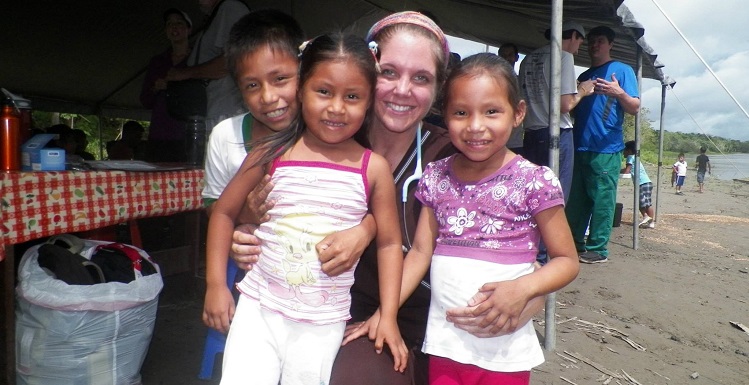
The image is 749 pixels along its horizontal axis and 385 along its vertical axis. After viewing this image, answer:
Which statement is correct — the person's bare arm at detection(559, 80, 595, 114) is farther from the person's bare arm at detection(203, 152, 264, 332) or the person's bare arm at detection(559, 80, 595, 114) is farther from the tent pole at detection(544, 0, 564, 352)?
the person's bare arm at detection(203, 152, 264, 332)

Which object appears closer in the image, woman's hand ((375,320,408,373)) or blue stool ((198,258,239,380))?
woman's hand ((375,320,408,373))

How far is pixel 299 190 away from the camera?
4.53 feet

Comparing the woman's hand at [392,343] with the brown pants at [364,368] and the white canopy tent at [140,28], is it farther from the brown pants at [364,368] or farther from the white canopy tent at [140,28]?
the white canopy tent at [140,28]

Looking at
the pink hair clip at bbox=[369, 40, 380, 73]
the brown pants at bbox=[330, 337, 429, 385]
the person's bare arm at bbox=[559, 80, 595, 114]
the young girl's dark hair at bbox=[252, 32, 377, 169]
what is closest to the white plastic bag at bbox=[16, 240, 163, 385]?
the young girl's dark hair at bbox=[252, 32, 377, 169]

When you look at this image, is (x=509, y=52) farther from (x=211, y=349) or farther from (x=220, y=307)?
(x=220, y=307)

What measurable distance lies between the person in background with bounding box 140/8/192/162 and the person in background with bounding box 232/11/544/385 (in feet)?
8.93

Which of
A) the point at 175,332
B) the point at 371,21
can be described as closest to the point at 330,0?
the point at 371,21

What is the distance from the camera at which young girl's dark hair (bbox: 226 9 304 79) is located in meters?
1.58

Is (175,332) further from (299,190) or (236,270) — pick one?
(299,190)

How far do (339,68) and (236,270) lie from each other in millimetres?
964

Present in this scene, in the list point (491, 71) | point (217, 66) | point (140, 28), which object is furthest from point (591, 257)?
point (140, 28)

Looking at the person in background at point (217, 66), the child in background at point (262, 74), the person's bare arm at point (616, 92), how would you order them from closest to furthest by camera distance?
1. the child in background at point (262, 74)
2. the person in background at point (217, 66)
3. the person's bare arm at point (616, 92)

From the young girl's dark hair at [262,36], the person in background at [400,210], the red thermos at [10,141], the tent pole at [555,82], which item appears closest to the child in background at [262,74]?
the young girl's dark hair at [262,36]

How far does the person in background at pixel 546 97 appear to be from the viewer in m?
4.09
